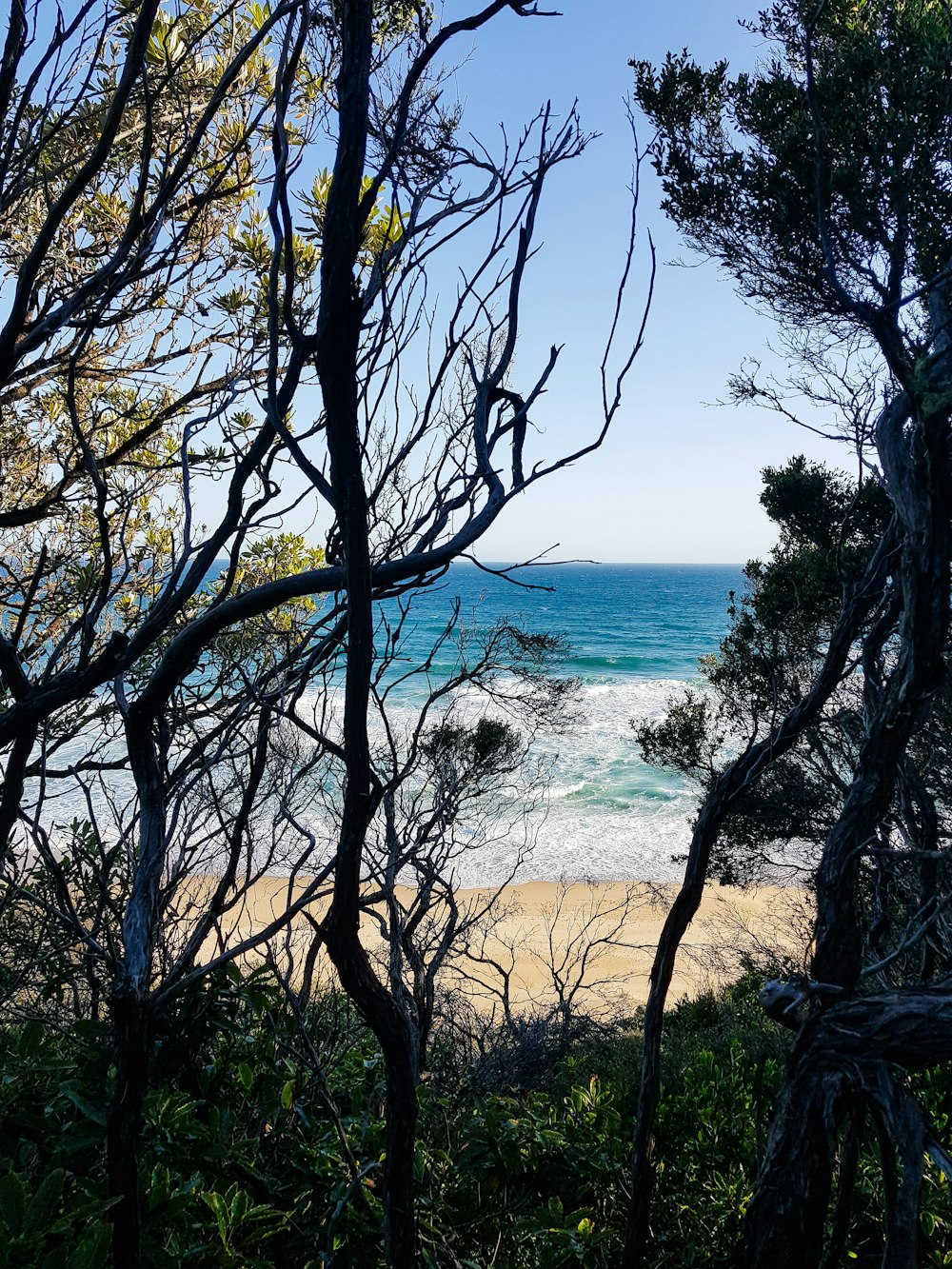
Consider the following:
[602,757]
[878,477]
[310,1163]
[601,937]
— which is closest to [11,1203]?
[310,1163]

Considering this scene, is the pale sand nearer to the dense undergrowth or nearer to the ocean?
the ocean

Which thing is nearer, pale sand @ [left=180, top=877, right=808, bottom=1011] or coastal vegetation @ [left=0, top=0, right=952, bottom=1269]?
coastal vegetation @ [left=0, top=0, right=952, bottom=1269]

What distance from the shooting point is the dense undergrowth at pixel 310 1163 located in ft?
5.93

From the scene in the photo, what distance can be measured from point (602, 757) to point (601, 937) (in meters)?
8.63

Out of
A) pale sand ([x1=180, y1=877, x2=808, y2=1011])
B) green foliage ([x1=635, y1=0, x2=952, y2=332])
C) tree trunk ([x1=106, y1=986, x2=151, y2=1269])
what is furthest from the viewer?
pale sand ([x1=180, y1=877, x2=808, y2=1011])

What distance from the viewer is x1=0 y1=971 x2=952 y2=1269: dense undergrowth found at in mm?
1809

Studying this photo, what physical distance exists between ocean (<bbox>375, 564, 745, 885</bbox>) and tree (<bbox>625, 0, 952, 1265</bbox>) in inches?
40.9

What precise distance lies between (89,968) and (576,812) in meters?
16.4

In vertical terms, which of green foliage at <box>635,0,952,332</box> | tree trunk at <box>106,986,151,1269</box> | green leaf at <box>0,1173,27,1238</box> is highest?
green foliage at <box>635,0,952,332</box>

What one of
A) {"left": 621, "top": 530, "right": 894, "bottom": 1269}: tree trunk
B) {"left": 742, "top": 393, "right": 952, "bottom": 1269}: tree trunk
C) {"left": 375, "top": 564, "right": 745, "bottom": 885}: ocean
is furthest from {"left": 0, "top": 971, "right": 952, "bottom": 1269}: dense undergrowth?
{"left": 375, "top": 564, "right": 745, "bottom": 885}: ocean

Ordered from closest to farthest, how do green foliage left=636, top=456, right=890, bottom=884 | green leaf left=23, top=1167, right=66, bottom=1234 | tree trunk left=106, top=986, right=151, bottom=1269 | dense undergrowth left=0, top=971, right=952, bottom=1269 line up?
1. tree trunk left=106, top=986, right=151, bottom=1269
2. green leaf left=23, top=1167, right=66, bottom=1234
3. dense undergrowth left=0, top=971, right=952, bottom=1269
4. green foliage left=636, top=456, right=890, bottom=884

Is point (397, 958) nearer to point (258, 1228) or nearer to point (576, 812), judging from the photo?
point (258, 1228)

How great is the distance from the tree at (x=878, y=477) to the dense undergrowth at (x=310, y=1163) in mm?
510

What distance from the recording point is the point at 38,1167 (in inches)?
79.7
